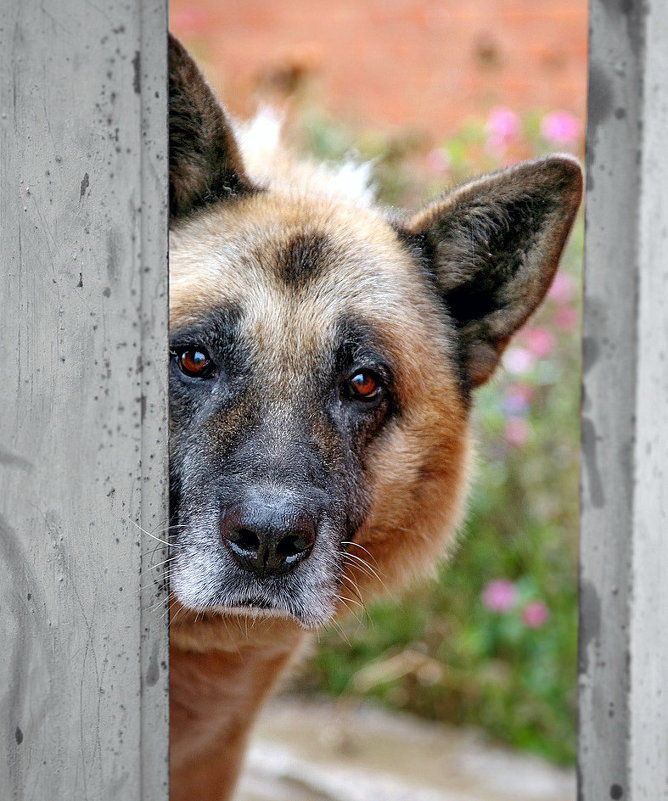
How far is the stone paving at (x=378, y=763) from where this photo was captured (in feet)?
14.8

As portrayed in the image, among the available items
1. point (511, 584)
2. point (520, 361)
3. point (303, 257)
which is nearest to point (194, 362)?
point (303, 257)

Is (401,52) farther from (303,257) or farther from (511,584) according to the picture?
(303,257)

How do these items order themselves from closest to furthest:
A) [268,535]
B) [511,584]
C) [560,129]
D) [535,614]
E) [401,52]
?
1. [268,535]
2. [535,614]
3. [511,584]
4. [560,129]
5. [401,52]

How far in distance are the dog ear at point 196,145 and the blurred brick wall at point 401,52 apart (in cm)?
427

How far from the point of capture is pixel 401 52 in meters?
7.26

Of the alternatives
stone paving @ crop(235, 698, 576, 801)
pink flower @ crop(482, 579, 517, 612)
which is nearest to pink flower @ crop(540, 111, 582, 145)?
pink flower @ crop(482, 579, 517, 612)

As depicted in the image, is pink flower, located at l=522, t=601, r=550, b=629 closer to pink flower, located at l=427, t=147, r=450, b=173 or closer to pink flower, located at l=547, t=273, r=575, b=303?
pink flower, located at l=547, t=273, r=575, b=303

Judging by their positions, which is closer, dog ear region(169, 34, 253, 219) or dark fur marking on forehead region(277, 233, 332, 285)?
dog ear region(169, 34, 253, 219)

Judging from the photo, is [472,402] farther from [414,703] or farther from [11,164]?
[414,703]

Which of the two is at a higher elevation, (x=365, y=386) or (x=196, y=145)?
(x=196, y=145)

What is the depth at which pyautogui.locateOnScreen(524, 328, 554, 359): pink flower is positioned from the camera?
502 cm

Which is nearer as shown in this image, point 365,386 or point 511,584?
point 365,386

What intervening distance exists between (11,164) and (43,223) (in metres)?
0.10

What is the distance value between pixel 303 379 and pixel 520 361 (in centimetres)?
281
